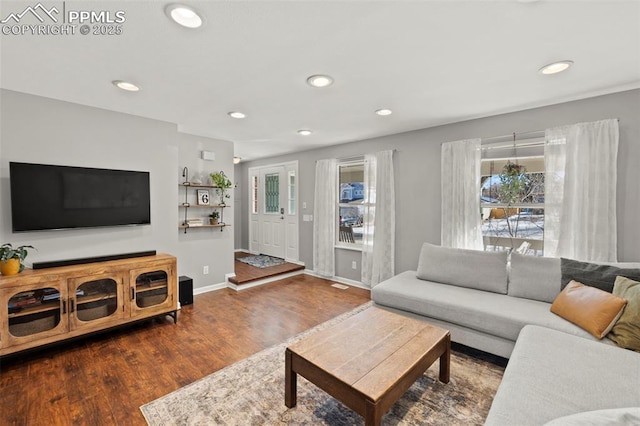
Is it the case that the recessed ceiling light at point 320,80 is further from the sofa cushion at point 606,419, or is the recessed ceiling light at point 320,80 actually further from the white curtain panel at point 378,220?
the sofa cushion at point 606,419

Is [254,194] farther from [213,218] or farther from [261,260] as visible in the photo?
[213,218]

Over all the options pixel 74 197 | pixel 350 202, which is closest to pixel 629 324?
pixel 350 202

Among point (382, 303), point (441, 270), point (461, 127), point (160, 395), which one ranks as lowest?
point (160, 395)

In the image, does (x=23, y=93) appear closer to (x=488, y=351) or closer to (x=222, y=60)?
(x=222, y=60)

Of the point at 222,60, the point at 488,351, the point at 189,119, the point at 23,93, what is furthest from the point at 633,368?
the point at 23,93

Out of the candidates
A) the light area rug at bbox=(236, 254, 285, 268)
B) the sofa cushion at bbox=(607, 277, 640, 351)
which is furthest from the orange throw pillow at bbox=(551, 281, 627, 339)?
the light area rug at bbox=(236, 254, 285, 268)

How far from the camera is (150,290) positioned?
3014mm

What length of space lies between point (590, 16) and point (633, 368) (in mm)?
1945

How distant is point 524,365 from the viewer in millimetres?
1588

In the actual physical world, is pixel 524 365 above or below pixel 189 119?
below

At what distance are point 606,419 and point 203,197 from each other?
4.32 metres

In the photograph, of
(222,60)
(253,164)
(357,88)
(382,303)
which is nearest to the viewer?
(222,60)

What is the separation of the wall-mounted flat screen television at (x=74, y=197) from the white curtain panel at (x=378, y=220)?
300 cm

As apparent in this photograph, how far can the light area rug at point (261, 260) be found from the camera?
18.1 ft
